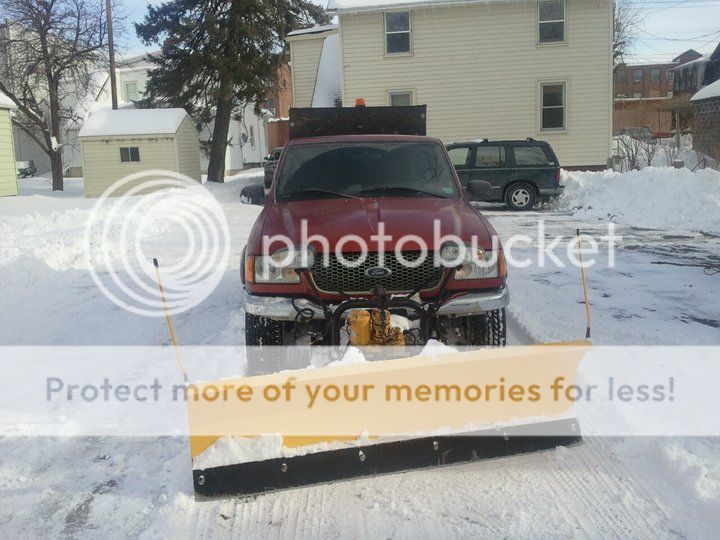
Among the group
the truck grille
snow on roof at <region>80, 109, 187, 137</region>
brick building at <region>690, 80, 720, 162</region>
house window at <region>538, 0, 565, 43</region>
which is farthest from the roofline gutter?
the truck grille

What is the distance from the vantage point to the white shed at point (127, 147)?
1105 inches

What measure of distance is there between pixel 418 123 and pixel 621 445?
532 centimetres

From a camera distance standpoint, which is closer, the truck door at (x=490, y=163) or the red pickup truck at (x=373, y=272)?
the red pickup truck at (x=373, y=272)

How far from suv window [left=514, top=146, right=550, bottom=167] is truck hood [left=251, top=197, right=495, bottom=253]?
13.4 meters

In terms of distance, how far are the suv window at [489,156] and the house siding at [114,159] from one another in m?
14.9

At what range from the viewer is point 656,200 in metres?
15.4

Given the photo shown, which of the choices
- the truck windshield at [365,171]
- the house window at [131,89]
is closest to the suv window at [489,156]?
the truck windshield at [365,171]

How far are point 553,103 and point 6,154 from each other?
68.1ft

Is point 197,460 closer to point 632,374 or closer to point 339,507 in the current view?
point 339,507

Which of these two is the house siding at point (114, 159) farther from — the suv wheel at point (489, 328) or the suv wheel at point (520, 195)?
the suv wheel at point (489, 328)

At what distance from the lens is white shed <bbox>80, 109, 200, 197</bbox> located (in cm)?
2806

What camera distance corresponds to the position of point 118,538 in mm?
3043

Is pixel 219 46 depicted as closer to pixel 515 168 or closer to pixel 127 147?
pixel 127 147

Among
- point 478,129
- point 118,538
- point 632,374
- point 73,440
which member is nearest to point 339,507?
point 118,538
